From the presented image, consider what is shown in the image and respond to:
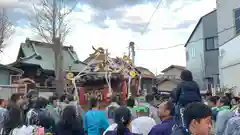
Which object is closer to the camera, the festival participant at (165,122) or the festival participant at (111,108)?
the festival participant at (165,122)

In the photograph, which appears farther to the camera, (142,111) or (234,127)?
(142,111)

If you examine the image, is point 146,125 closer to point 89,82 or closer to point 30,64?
point 89,82

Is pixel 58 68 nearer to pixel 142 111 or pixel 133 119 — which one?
pixel 142 111

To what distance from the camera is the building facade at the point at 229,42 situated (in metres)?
20.3

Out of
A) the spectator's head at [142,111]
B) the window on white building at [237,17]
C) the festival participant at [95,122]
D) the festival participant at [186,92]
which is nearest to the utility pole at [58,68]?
the window on white building at [237,17]

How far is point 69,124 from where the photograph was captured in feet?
19.7

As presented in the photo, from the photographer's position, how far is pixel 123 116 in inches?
187

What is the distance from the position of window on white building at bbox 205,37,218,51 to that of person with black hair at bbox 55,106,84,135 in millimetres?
31713

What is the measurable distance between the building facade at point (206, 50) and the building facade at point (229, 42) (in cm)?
963

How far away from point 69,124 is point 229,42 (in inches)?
685

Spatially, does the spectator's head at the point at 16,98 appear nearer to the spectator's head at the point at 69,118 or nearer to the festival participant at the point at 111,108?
the festival participant at the point at 111,108

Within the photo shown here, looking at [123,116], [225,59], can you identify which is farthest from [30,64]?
[123,116]

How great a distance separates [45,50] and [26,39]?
2.16 meters

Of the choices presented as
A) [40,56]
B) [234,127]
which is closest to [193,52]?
[40,56]
